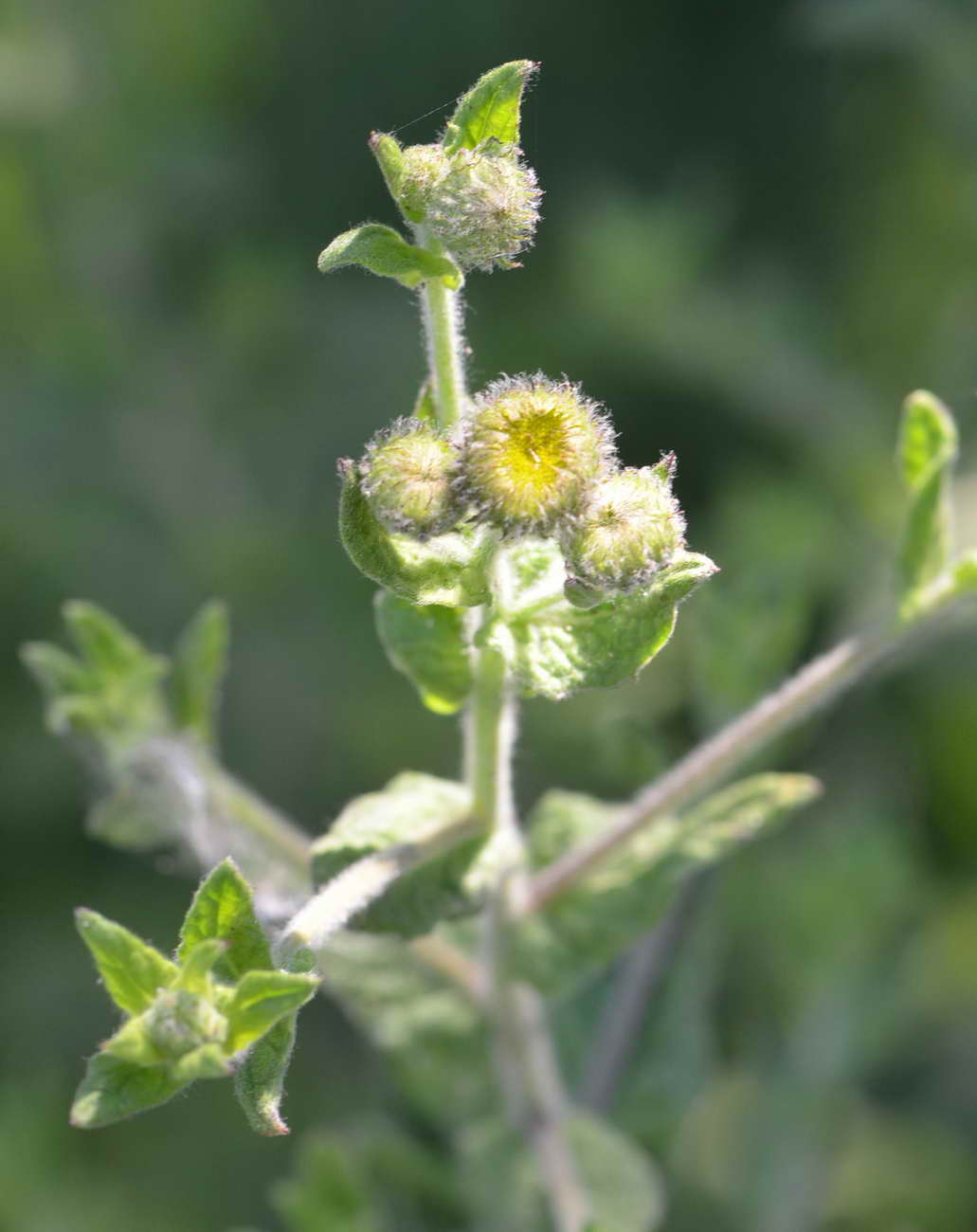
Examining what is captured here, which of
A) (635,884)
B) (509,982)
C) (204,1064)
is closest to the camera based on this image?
(204,1064)

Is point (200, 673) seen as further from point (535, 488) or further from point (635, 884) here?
point (535, 488)

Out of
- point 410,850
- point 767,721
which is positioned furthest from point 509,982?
point 767,721

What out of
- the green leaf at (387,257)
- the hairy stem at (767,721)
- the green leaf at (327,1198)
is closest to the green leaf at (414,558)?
the green leaf at (387,257)

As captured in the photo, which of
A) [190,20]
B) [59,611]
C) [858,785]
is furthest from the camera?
[190,20]

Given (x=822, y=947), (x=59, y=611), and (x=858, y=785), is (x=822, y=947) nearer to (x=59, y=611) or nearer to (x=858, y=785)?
(x=858, y=785)

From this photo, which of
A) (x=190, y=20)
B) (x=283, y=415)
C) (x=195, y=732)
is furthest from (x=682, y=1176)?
(x=190, y=20)

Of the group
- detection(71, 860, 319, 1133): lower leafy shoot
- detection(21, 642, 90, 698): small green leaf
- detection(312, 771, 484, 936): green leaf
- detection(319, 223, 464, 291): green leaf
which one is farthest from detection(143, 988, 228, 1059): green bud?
detection(21, 642, 90, 698): small green leaf

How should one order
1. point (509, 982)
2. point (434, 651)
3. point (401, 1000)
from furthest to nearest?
point (401, 1000)
point (509, 982)
point (434, 651)

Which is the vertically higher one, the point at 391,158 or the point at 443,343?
the point at 391,158
